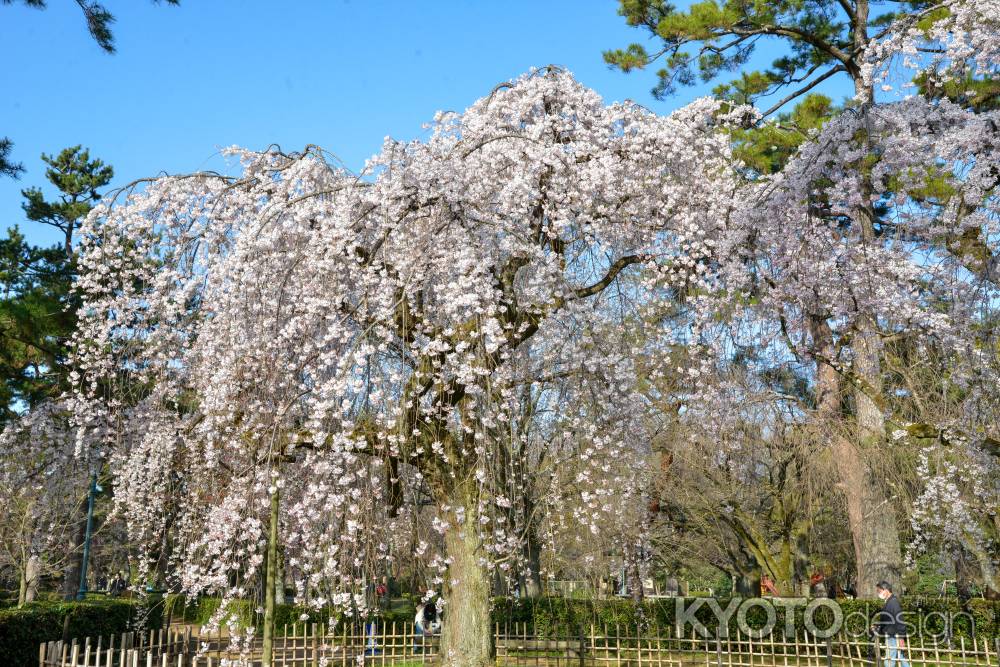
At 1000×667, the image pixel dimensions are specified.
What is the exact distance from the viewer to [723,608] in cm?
1731

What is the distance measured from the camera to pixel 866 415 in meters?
12.7

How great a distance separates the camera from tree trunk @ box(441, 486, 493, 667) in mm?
9266

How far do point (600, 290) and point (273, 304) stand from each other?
166 inches

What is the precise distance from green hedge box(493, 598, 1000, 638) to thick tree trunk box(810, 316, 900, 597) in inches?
41.6

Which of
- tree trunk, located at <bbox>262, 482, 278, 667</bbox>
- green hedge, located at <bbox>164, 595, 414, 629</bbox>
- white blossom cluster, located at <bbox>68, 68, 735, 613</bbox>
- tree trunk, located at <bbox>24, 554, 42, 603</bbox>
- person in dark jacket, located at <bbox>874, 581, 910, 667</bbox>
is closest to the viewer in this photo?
tree trunk, located at <bbox>262, 482, 278, 667</bbox>

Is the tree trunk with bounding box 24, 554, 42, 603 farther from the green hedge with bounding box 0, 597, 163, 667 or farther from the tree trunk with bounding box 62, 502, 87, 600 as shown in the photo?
the green hedge with bounding box 0, 597, 163, 667

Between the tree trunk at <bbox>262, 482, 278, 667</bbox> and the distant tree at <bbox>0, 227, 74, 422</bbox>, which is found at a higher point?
the distant tree at <bbox>0, 227, 74, 422</bbox>

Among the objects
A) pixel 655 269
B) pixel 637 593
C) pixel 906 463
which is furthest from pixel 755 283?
pixel 637 593

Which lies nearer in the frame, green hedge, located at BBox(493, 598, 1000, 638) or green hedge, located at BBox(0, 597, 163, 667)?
green hedge, located at BBox(0, 597, 163, 667)

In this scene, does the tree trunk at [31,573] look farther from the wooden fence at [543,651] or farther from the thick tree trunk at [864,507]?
the thick tree trunk at [864,507]

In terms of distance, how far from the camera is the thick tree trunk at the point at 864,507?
12812 millimetres

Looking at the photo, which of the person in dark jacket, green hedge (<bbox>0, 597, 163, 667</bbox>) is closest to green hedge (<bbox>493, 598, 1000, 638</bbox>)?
the person in dark jacket

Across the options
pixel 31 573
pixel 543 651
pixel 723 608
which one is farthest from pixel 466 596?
pixel 31 573

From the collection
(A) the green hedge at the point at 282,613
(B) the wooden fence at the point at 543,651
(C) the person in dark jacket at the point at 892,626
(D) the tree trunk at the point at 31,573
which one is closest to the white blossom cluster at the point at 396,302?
(B) the wooden fence at the point at 543,651
